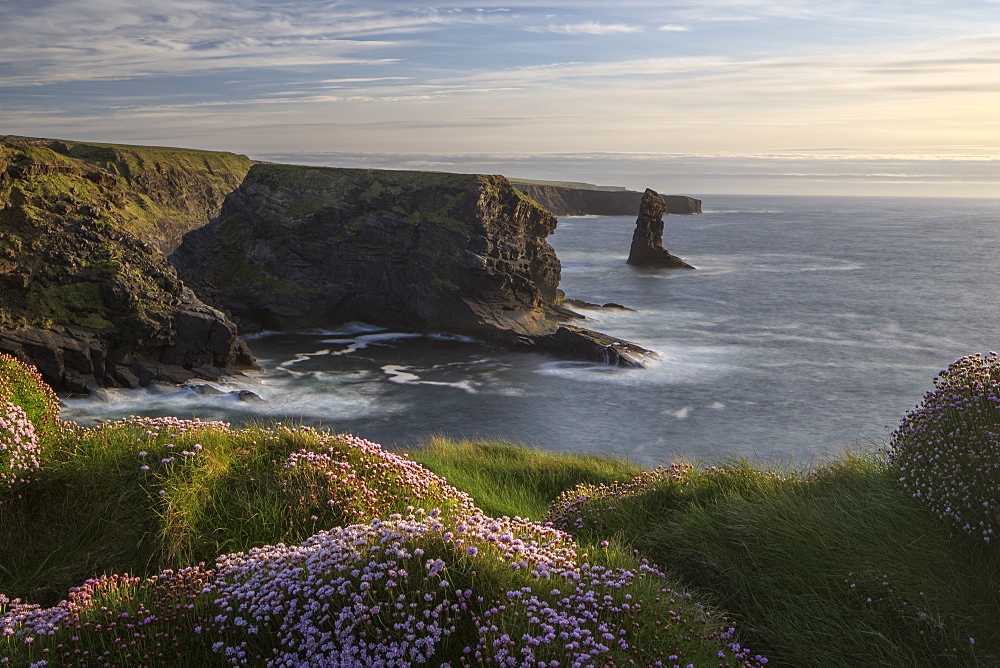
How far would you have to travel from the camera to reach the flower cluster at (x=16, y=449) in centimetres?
905

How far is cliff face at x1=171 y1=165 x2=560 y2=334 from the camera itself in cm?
5788

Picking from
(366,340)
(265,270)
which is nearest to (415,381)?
(366,340)

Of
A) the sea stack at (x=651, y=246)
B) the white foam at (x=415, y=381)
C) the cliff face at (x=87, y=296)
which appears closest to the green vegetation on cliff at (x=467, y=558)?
the cliff face at (x=87, y=296)

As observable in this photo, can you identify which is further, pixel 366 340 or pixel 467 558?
pixel 366 340

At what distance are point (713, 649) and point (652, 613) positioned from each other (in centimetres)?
60

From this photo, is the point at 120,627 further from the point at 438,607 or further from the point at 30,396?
the point at 30,396

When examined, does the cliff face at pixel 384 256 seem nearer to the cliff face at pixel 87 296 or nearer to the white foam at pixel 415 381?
the white foam at pixel 415 381

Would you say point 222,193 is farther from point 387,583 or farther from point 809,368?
point 387,583

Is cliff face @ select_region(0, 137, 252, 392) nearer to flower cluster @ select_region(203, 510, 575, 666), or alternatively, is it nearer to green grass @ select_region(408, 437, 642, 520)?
green grass @ select_region(408, 437, 642, 520)

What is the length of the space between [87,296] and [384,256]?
82.1 ft

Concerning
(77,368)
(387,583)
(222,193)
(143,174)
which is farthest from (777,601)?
(222,193)

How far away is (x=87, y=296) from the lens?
1527 inches

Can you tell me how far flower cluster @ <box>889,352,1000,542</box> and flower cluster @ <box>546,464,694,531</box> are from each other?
3084mm

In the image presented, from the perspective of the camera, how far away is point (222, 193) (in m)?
144
